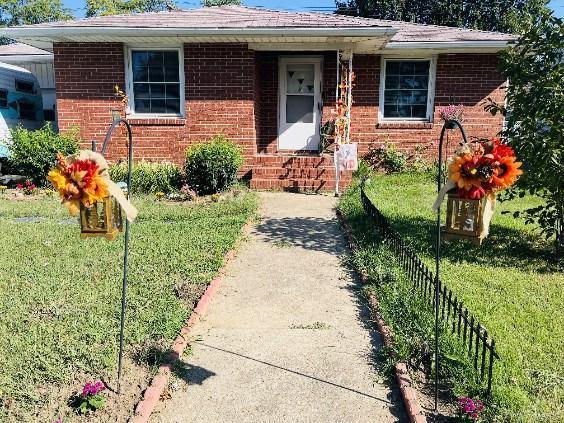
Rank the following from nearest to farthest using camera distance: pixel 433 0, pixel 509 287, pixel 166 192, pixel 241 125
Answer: pixel 509 287 → pixel 166 192 → pixel 241 125 → pixel 433 0

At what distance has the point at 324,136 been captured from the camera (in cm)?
1220

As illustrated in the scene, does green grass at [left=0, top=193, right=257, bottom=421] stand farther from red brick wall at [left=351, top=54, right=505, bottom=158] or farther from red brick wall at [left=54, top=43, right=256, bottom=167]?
red brick wall at [left=351, top=54, right=505, bottom=158]

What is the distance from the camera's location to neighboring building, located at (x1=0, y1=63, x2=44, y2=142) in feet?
43.0

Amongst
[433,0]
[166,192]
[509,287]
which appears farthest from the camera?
[433,0]

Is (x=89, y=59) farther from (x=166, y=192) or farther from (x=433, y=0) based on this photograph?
(x=433, y=0)

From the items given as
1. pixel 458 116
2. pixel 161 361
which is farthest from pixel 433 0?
pixel 161 361

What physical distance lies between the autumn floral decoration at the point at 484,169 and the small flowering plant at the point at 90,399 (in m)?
2.65

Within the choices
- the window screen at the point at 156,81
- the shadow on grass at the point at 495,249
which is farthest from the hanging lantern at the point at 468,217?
the window screen at the point at 156,81

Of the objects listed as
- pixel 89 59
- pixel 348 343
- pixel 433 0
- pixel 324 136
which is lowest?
pixel 348 343

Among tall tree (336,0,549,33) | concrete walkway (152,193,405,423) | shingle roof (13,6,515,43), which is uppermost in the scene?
tall tree (336,0,549,33)

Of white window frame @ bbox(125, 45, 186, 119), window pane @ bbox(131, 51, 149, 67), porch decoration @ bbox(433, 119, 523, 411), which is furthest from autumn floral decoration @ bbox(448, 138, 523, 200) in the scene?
window pane @ bbox(131, 51, 149, 67)

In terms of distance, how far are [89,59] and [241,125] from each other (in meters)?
3.85

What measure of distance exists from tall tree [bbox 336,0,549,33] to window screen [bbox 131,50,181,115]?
25.3 metres

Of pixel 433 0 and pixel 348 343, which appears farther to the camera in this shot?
pixel 433 0
